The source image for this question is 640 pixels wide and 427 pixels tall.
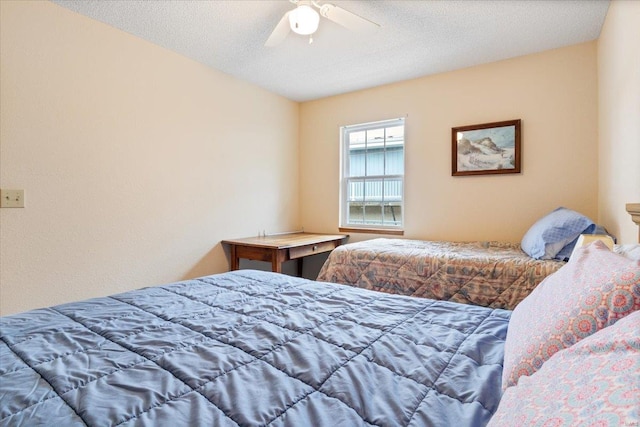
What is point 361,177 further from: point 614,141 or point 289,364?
point 289,364

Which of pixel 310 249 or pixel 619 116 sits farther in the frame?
pixel 310 249

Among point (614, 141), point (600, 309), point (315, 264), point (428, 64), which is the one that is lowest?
point (315, 264)

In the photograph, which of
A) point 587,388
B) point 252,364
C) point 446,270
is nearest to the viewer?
point 587,388

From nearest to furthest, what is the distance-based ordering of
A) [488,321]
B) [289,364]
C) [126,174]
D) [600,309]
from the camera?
[600,309] < [289,364] < [488,321] < [126,174]

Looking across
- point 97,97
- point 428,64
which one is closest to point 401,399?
point 97,97

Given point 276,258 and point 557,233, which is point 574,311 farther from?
point 276,258

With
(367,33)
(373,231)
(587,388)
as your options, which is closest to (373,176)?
(373,231)

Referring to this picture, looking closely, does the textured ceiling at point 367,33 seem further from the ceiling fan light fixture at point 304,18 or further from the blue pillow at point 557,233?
the blue pillow at point 557,233

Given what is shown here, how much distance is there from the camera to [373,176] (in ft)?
12.4

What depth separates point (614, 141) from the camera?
2.13m

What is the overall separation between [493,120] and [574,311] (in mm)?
2731

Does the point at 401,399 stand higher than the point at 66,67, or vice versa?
the point at 66,67

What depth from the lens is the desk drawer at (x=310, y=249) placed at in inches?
124

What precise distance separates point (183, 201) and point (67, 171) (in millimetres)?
880
